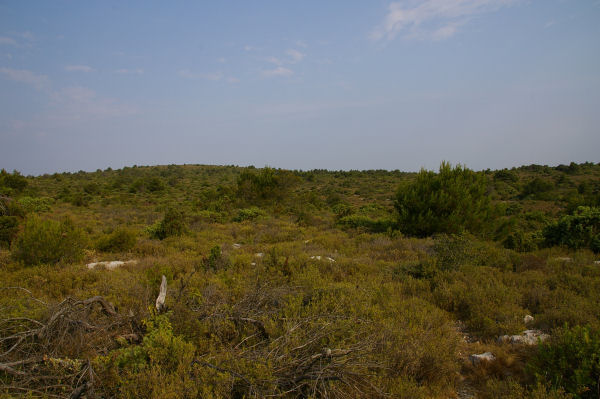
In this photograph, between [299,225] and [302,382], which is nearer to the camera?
[302,382]

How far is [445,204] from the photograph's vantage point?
11.2m

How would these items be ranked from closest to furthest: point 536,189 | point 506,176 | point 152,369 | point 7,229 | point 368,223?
point 152,369, point 7,229, point 368,223, point 536,189, point 506,176


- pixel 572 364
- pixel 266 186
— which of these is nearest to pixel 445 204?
pixel 572 364

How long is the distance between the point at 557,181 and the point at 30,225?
38202 mm

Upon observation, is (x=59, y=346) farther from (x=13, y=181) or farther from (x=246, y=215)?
(x=13, y=181)

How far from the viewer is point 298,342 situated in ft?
10.4

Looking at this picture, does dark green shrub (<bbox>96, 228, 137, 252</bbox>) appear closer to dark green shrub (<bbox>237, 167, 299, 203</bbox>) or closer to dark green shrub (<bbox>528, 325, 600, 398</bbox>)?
dark green shrub (<bbox>528, 325, 600, 398</bbox>)

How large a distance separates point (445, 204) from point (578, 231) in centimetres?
379

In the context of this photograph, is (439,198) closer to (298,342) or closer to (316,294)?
(316,294)

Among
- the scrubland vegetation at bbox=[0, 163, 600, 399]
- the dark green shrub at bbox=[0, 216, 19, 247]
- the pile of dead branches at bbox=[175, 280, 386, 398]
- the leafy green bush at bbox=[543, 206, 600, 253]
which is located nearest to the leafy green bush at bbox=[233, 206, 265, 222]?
the scrubland vegetation at bbox=[0, 163, 600, 399]

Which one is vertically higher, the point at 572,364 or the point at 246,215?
the point at 572,364

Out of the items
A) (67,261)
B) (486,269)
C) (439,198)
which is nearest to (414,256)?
(486,269)

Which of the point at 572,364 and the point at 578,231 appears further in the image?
the point at 578,231

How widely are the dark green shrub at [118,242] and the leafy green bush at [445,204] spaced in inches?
388
